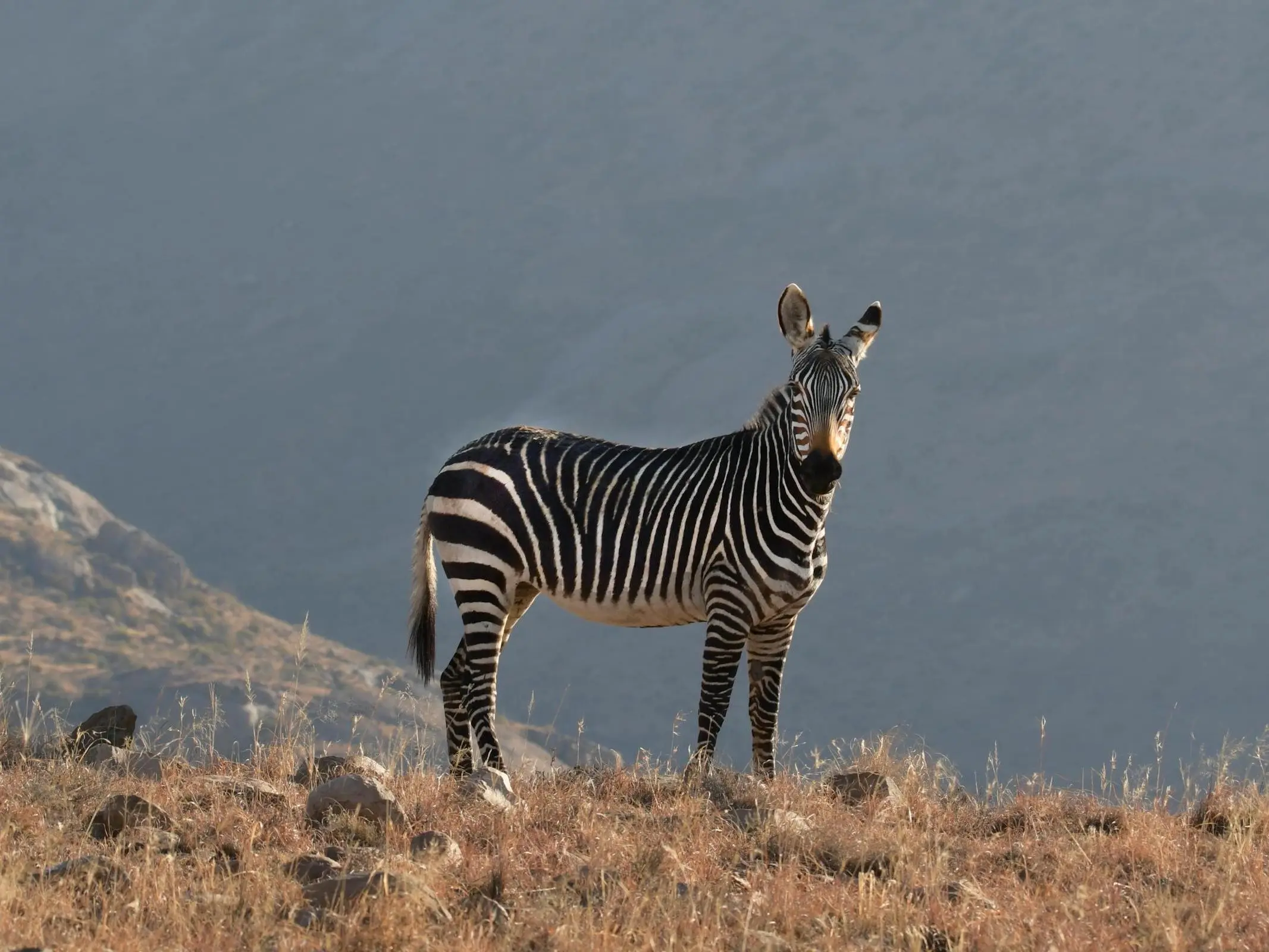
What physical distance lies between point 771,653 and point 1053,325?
600ft

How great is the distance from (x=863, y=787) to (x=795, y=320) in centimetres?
315

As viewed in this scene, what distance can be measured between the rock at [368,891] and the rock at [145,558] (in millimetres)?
131316

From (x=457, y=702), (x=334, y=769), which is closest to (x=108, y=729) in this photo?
(x=334, y=769)

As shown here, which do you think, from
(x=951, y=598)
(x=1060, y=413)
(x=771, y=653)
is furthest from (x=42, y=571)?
(x=771, y=653)

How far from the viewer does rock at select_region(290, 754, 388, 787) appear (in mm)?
9758

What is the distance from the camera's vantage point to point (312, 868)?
23.6 feet

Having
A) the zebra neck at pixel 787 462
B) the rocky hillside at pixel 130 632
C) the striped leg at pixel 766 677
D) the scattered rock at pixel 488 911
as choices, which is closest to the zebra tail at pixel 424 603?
the striped leg at pixel 766 677

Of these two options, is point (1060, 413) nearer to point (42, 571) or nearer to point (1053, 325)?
point (1053, 325)

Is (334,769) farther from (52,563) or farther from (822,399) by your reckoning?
(52,563)

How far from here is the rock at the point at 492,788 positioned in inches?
344

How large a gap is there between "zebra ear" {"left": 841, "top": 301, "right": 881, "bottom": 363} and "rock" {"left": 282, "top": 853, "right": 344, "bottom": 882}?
505 cm

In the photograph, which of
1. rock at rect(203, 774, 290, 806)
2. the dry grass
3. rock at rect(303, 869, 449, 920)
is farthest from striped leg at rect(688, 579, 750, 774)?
rock at rect(303, 869, 449, 920)

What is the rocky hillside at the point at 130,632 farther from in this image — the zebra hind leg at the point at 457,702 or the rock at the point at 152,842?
the rock at the point at 152,842

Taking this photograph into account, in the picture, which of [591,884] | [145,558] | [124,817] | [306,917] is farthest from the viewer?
[145,558]
